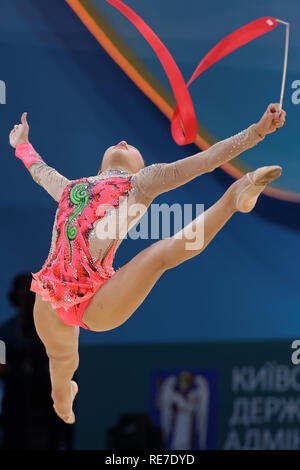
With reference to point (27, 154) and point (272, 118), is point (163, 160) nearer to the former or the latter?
point (27, 154)

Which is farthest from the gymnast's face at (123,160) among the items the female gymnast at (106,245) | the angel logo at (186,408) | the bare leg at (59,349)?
the angel logo at (186,408)

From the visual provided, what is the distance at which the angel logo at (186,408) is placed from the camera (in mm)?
2654

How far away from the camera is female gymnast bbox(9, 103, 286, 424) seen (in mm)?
1854

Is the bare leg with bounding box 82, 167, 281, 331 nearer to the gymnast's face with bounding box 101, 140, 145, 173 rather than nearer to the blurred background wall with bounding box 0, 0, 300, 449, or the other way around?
the gymnast's face with bounding box 101, 140, 145, 173

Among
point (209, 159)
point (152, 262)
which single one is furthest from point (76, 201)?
point (209, 159)

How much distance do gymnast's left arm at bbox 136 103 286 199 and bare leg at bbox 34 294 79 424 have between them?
19.0 inches

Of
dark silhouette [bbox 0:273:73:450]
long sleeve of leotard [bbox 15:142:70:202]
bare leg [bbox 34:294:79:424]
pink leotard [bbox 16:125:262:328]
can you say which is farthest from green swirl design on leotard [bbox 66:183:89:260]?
dark silhouette [bbox 0:273:73:450]

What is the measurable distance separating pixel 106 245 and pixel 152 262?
21 centimetres

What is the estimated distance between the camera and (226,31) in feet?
8.49

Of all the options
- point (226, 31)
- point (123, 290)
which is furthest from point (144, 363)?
point (226, 31)

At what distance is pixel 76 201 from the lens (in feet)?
6.84

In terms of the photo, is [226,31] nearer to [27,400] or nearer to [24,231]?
[24,231]
